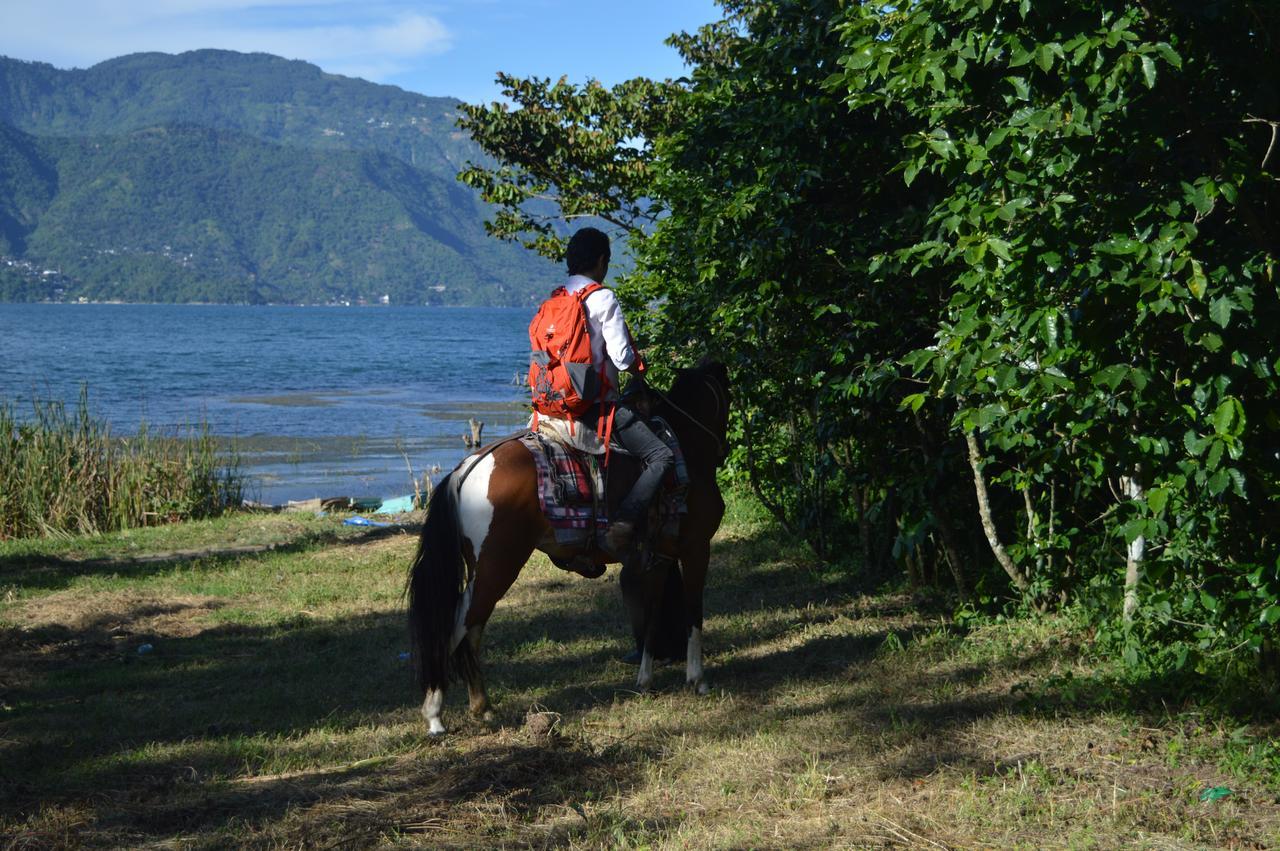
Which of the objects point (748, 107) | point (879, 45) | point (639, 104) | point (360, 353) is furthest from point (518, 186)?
point (360, 353)

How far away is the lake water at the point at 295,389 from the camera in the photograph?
2636 centimetres

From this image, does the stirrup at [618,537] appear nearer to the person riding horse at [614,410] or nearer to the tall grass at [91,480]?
the person riding horse at [614,410]

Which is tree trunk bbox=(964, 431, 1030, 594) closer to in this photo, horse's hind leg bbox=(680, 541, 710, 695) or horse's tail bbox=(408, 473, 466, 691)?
horse's hind leg bbox=(680, 541, 710, 695)

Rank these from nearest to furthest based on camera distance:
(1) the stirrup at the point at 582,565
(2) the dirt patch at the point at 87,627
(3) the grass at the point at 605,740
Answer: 1. (3) the grass at the point at 605,740
2. (1) the stirrup at the point at 582,565
3. (2) the dirt patch at the point at 87,627

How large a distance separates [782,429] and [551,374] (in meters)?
5.27

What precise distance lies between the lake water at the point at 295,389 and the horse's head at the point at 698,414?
25.0 feet

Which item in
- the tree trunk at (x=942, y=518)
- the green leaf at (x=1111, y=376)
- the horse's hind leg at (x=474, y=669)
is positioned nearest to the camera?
the green leaf at (x=1111, y=376)

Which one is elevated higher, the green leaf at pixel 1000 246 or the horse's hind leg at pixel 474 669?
the green leaf at pixel 1000 246

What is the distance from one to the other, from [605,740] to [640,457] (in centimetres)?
159

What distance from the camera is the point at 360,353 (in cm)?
8056

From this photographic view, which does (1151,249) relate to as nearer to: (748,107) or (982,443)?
(982,443)

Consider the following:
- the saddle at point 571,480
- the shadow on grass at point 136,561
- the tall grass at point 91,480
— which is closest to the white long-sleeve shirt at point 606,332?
the saddle at point 571,480

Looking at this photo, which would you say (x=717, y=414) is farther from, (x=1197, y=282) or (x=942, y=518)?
(x=1197, y=282)

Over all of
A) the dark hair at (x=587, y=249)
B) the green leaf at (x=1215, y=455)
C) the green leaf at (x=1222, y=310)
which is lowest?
the green leaf at (x=1215, y=455)
